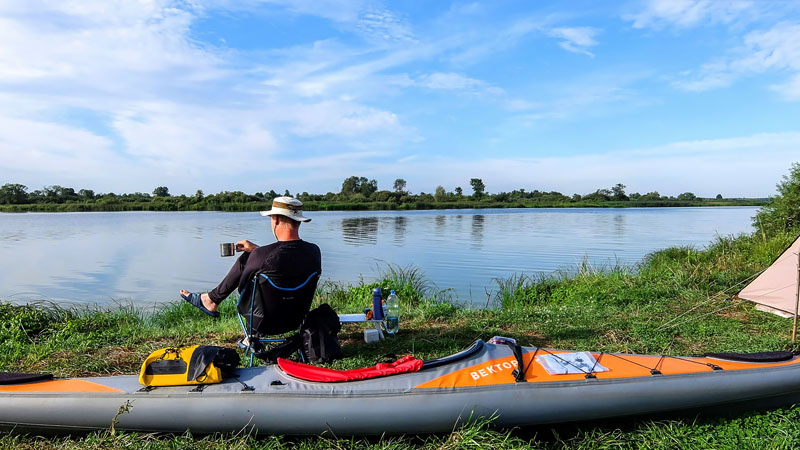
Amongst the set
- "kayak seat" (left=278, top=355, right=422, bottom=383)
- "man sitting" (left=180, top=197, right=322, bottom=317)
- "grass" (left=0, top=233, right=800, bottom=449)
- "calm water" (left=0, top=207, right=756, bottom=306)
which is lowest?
"calm water" (left=0, top=207, right=756, bottom=306)

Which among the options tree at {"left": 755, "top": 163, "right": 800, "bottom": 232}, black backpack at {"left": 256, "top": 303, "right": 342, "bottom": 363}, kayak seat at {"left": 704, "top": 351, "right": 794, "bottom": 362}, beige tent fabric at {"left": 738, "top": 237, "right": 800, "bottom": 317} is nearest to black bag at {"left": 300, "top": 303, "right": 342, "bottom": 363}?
black backpack at {"left": 256, "top": 303, "right": 342, "bottom": 363}

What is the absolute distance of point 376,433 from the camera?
3.02 m

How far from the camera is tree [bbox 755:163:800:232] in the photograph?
13.7 metres

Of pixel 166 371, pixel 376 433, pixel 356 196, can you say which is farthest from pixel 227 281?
pixel 356 196

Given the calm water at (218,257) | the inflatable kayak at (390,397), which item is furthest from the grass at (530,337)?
the calm water at (218,257)

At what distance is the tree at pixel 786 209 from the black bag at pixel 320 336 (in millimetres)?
14046

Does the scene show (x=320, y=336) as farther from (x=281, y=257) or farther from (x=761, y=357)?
(x=761, y=357)

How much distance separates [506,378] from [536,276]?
370 inches

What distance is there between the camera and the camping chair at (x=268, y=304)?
13.1ft

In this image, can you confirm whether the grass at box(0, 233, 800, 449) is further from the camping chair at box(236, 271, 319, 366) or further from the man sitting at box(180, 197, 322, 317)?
the man sitting at box(180, 197, 322, 317)

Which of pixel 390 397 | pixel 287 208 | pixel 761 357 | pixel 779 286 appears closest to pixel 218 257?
pixel 287 208

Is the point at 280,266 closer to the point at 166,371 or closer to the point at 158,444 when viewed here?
the point at 166,371

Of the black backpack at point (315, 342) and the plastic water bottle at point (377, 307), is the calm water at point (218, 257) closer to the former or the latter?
the plastic water bottle at point (377, 307)

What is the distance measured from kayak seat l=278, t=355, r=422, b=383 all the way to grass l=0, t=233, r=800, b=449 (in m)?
0.37
